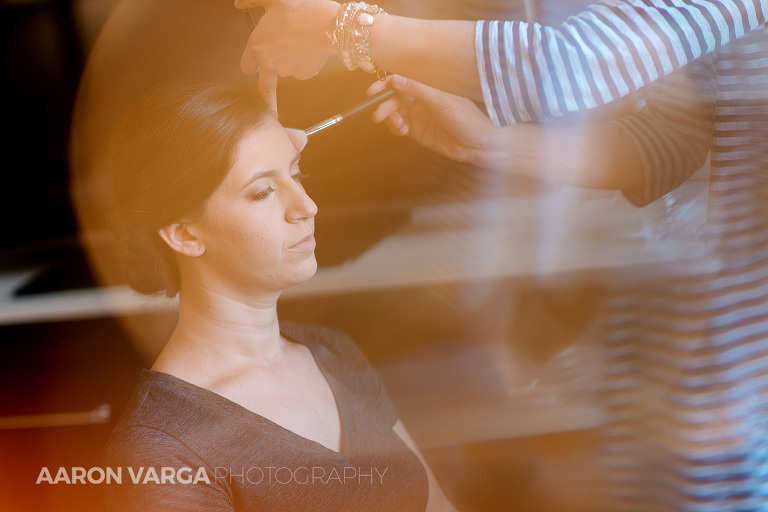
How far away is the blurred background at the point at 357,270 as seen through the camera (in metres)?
0.70

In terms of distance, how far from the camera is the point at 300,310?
2.84 ft

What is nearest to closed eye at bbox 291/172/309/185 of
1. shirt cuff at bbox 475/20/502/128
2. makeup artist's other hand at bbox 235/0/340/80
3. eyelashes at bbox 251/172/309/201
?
eyelashes at bbox 251/172/309/201

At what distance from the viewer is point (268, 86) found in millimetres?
649

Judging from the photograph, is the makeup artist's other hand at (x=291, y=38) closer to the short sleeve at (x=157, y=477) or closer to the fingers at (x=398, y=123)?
the fingers at (x=398, y=123)

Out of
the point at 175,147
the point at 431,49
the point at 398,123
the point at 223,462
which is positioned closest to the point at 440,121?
the point at 398,123

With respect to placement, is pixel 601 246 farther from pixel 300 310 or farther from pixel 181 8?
pixel 181 8

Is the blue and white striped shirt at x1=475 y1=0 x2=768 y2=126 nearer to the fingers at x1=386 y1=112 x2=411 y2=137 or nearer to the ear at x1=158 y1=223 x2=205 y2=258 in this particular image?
the fingers at x1=386 y1=112 x2=411 y2=137

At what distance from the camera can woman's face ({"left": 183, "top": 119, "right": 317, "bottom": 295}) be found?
622mm

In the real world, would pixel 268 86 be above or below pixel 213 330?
above

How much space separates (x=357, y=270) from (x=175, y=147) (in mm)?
346

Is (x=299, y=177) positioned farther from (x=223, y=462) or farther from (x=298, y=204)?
(x=223, y=462)

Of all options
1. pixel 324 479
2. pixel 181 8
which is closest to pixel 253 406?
pixel 324 479

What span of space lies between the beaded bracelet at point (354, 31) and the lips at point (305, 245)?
204mm

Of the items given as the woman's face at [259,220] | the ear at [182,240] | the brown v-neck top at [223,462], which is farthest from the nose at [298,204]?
the brown v-neck top at [223,462]
